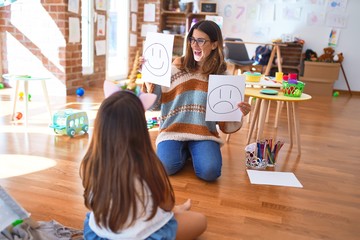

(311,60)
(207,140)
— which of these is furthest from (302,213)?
(311,60)

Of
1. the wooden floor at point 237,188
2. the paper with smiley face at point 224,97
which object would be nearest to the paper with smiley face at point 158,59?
the paper with smiley face at point 224,97

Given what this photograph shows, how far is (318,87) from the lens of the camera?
16.4ft

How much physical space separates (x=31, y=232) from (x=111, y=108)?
0.60 metres

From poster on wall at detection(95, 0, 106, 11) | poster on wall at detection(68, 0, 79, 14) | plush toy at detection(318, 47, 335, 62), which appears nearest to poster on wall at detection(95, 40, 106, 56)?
poster on wall at detection(95, 0, 106, 11)

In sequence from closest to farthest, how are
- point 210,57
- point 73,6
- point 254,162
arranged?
point 210,57 < point 254,162 < point 73,6

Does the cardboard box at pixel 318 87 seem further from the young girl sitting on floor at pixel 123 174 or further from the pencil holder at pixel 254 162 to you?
the young girl sitting on floor at pixel 123 174

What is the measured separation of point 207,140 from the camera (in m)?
1.97

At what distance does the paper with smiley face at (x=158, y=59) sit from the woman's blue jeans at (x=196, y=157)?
36cm

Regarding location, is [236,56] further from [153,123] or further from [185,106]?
[185,106]

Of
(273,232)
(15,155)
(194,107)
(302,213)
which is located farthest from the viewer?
(15,155)

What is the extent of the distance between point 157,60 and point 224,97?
394 mm

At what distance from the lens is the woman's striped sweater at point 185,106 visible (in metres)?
1.95

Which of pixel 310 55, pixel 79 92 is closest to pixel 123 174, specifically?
pixel 79 92

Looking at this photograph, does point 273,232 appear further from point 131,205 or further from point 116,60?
point 116,60
